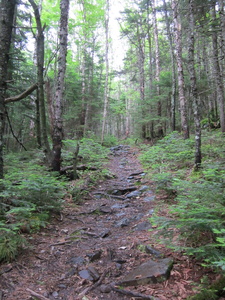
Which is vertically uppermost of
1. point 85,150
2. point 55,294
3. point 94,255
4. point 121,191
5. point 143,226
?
point 85,150

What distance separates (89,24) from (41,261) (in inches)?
843

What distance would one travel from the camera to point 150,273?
9.27 feet

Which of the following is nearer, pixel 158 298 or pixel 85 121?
pixel 158 298

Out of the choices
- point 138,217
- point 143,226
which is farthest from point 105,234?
point 138,217

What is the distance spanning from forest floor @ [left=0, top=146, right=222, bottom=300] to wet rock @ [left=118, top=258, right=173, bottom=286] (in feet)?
0.20

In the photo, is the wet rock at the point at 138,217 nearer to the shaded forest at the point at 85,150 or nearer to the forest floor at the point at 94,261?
the forest floor at the point at 94,261

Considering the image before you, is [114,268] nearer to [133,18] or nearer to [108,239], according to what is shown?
[108,239]

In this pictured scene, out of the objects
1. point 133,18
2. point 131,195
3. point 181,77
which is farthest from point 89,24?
point 131,195

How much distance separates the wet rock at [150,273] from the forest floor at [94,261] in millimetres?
61

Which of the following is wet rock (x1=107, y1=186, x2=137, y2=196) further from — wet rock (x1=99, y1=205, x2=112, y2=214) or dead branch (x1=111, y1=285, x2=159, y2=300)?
dead branch (x1=111, y1=285, x2=159, y2=300)

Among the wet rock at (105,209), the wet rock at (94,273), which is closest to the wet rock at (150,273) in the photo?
the wet rock at (94,273)

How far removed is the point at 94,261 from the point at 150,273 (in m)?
1.10

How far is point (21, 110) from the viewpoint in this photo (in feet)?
40.8

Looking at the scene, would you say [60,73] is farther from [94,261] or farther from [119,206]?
[94,261]
